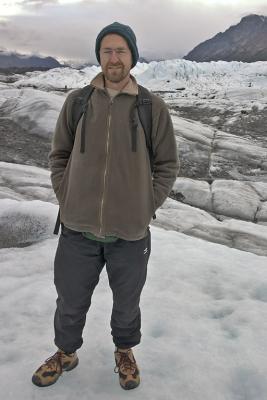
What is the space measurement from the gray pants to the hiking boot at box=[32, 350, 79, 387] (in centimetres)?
13

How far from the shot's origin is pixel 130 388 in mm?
4016

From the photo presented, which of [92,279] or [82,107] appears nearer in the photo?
[82,107]

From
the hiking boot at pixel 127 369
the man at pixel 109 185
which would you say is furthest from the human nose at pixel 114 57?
the hiking boot at pixel 127 369

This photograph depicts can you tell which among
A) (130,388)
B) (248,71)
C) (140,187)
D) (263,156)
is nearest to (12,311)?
(130,388)

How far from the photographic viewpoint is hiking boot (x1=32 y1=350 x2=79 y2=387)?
3967mm

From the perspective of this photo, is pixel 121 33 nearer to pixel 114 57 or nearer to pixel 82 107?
pixel 114 57

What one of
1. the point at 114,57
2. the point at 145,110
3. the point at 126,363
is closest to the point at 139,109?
the point at 145,110

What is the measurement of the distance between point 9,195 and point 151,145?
768cm

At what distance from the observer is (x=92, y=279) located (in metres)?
3.85

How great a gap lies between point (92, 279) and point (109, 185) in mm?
878

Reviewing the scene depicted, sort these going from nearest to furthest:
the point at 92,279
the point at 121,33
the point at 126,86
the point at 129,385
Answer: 1. the point at 121,33
2. the point at 126,86
3. the point at 92,279
4. the point at 129,385

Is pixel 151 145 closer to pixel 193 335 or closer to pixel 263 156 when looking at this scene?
pixel 193 335

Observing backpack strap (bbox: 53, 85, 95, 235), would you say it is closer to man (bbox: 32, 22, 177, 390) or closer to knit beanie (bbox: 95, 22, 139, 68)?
man (bbox: 32, 22, 177, 390)

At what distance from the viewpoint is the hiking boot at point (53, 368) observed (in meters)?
3.97
